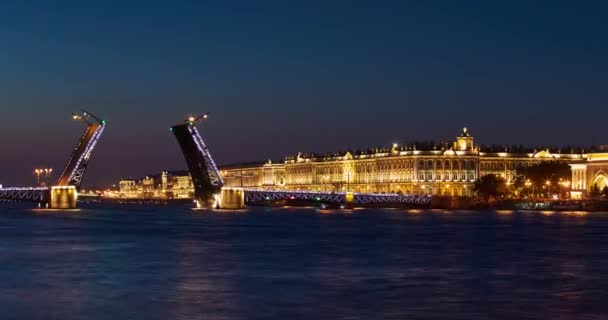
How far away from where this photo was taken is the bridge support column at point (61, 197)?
67.9 metres

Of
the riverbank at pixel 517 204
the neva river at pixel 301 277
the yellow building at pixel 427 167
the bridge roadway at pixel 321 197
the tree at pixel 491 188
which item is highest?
the yellow building at pixel 427 167

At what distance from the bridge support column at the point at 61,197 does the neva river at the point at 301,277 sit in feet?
105

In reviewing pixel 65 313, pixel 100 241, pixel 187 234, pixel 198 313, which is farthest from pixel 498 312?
pixel 187 234

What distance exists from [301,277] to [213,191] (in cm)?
4659

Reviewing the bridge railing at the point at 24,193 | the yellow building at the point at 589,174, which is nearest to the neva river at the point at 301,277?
the bridge railing at the point at 24,193

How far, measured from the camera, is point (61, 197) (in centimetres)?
6862

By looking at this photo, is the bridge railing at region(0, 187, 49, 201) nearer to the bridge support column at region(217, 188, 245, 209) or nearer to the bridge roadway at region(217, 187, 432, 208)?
the bridge support column at region(217, 188, 245, 209)

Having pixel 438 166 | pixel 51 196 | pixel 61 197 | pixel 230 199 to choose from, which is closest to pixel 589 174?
pixel 438 166

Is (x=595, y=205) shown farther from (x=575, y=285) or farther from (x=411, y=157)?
(x=575, y=285)

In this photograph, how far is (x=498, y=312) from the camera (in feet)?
52.7

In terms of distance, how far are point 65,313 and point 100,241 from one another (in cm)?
1788

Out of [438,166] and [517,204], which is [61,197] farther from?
[438,166]

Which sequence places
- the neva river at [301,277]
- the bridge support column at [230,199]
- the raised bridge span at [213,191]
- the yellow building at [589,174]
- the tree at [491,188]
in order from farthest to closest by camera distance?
the tree at [491,188], the yellow building at [589,174], the bridge support column at [230,199], the raised bridge span at [213,191], the neva river at [301,277]

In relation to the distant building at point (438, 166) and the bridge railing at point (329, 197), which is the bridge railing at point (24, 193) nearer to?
the bridge railing at point (329, 197)
